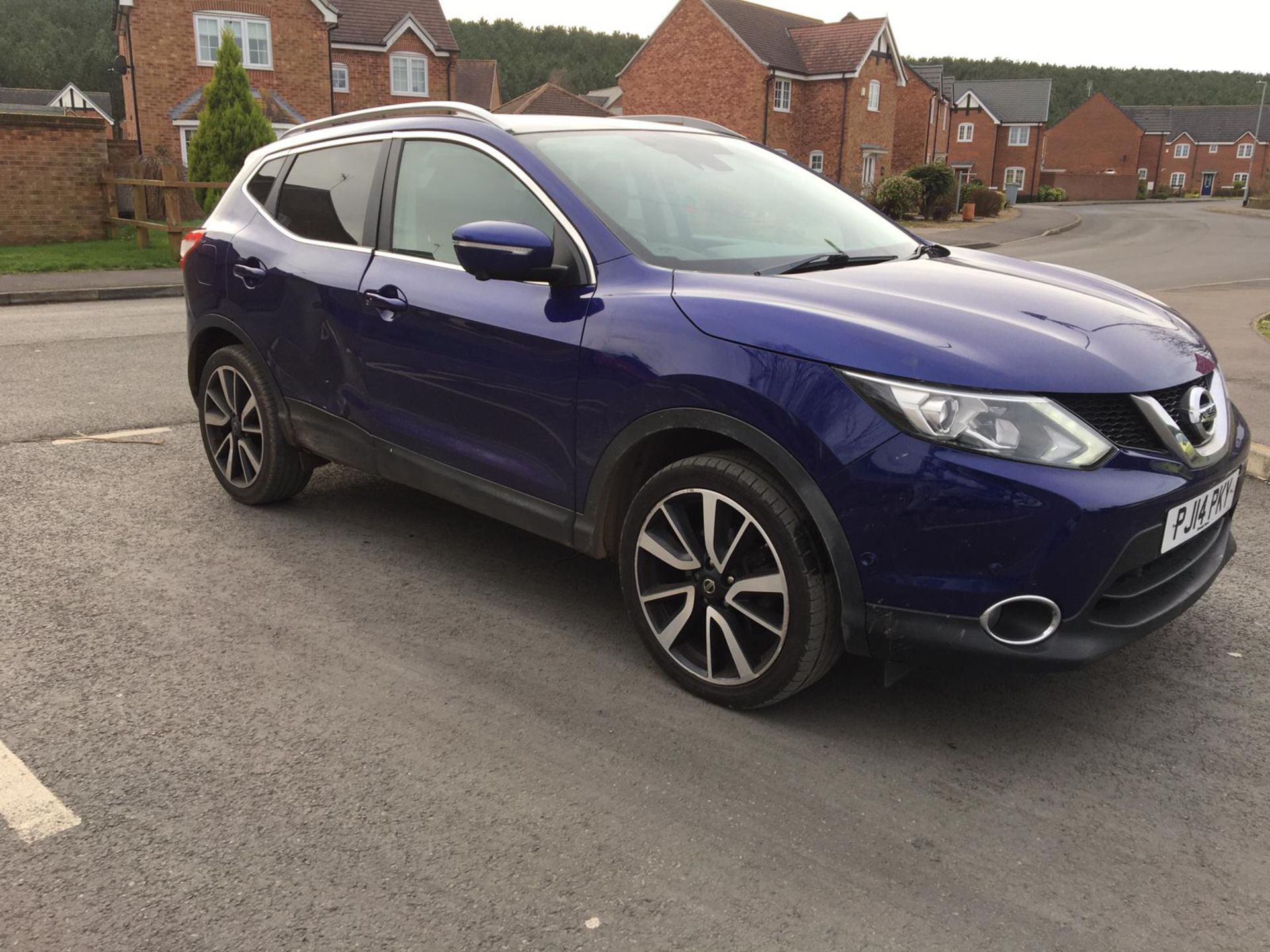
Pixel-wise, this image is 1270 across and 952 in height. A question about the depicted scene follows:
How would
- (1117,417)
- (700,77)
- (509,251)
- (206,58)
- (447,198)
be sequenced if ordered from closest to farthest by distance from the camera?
(1117,417)
(509,251)
(447,198)
(206,58)
(700,77)

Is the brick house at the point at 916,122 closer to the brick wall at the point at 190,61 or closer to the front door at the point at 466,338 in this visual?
the brick wall at the point at 190,61

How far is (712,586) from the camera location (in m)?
3.29

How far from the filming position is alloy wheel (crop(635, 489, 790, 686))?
10.4 feet

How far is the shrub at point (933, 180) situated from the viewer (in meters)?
41.0

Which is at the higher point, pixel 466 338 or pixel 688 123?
pixel 688 123

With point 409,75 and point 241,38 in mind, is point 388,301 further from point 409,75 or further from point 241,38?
point 409,75

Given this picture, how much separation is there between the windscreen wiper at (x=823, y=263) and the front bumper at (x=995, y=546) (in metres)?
0.94

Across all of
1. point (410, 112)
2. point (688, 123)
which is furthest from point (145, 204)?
point (688, 123)

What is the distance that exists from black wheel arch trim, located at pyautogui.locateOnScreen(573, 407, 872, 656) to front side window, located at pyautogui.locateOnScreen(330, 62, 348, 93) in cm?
4535

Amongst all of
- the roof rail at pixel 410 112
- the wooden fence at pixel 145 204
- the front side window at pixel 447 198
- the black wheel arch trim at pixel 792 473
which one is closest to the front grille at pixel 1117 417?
the black wheel arch trim at pixel 792 473

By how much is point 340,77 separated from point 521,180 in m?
46.0

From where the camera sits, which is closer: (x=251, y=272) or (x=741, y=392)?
(x=741, y=392)

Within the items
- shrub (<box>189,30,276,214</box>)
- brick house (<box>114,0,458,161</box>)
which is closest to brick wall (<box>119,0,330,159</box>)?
brick house (<box>114,0,458,161</box>)

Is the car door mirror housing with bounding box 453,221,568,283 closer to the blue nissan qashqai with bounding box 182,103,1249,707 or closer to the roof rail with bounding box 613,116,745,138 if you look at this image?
the blue nissan qashqai with bounding box 182,103,1249,707
